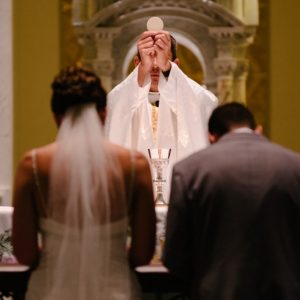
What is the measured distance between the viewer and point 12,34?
7965mm

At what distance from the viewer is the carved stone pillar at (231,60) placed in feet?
26.5

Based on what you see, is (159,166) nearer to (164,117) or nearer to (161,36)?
(164,117)

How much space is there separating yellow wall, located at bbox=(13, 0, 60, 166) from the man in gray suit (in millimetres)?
5015

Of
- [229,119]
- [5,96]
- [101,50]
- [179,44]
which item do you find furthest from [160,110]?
[179,44]

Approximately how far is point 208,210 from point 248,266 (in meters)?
0.26

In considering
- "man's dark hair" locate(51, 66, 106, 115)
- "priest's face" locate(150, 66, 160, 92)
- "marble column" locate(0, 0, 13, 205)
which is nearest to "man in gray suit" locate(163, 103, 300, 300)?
"man's dark hair" locate(51, 66, 106, 115)

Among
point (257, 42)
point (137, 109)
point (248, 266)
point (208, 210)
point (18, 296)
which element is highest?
point (257, 42)

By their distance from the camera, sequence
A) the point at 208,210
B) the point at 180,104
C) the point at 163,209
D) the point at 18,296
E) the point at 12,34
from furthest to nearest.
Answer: the point at 12,34 < the point at 180,104 < the point at 163,209 < the point at 18,296 < the point at 208,210

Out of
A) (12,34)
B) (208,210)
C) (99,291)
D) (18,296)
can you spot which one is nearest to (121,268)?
(99,291)

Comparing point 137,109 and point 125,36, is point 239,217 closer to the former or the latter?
point 137,109

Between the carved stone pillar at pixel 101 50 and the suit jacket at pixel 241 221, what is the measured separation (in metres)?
4.61

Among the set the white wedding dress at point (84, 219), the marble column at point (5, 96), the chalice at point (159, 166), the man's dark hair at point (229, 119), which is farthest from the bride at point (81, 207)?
the marble column at point (5, 96)

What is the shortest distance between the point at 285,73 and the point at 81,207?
5.20 metres

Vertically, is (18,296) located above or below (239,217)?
below
